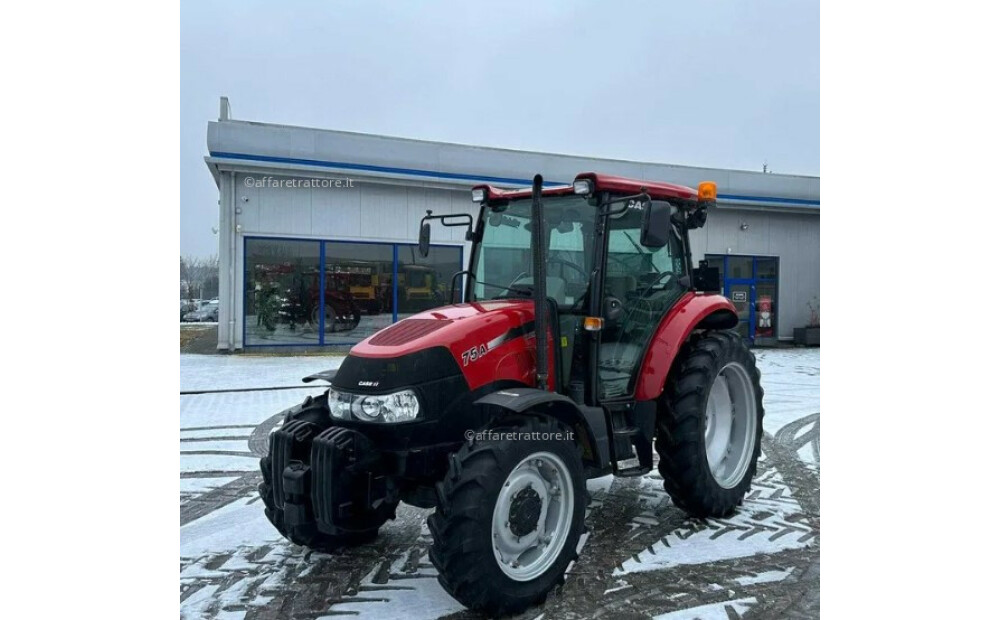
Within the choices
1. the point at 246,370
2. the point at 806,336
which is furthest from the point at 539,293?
the point at 806,336

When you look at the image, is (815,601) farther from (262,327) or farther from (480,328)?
(262,327)

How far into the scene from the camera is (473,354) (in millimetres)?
3840

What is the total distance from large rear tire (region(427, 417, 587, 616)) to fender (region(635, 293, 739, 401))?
0.94 meters

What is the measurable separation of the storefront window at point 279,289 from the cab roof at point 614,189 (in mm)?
10855

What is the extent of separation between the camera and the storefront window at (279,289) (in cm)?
1466

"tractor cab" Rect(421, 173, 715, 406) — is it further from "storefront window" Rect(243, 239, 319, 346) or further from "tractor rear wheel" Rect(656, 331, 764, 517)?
"storefront window" Rect(243, 239, 319, 346)

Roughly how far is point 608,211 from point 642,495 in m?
2.28

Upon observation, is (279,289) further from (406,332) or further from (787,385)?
(406,332)

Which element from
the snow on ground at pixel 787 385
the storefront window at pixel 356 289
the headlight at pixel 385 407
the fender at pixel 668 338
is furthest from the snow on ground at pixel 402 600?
the storefront window at pixel 356 289

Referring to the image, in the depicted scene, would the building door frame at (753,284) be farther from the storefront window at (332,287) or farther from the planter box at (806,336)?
the storefront window at (332,287)

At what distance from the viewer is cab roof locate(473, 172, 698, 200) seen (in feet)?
14.1

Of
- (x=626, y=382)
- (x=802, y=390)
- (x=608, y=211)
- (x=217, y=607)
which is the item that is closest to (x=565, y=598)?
(x=626, y=382)

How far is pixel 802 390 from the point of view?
1077 cm

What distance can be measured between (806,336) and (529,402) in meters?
17.6
